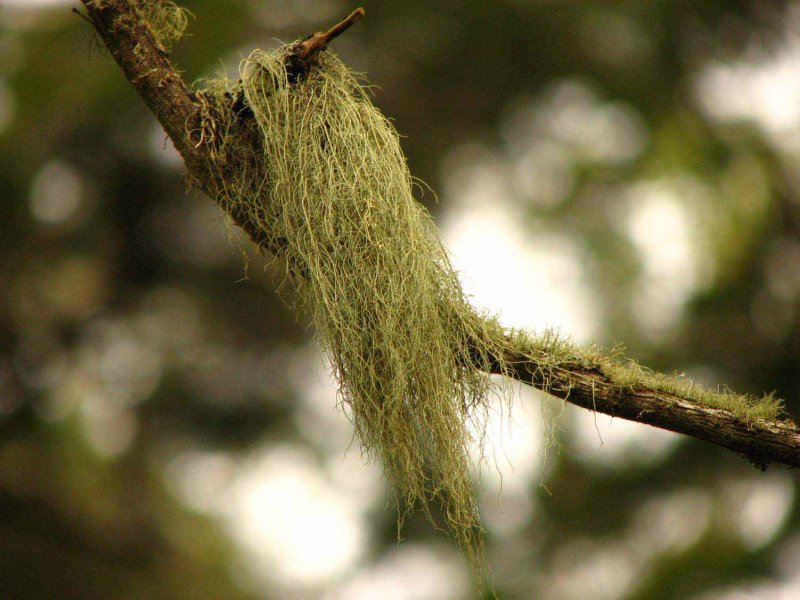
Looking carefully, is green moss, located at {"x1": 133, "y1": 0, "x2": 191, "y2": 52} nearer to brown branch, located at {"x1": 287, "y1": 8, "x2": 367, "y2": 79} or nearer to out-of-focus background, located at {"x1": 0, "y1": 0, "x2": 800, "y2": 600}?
brown branch, located at {"x1": 287, "y1": 8, "x2": 367, "y2": 79}

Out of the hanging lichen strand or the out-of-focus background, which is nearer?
the hanging lichen strand

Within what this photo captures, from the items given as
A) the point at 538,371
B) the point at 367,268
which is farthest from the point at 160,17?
the point at 538,371

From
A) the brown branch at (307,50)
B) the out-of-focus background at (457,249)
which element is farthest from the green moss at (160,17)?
the out-of-focus background at (457,249)

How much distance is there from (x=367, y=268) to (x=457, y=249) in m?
2.10

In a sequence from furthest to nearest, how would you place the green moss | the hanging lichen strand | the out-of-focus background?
the out-of-focus background
the green moss
the hanging lichen strand

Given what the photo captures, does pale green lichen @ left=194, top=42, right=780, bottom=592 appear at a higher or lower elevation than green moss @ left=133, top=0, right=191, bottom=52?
lower

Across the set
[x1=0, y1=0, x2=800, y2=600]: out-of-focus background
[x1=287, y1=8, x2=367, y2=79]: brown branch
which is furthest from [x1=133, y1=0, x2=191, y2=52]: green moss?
[x1=0, y1=0, x2=800, y2=600]: out-of-focus background

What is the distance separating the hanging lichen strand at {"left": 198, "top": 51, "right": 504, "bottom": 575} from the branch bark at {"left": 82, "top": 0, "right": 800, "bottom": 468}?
5 centimetres

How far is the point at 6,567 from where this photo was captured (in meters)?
3.47

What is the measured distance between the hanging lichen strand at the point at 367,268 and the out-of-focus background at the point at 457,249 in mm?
2045

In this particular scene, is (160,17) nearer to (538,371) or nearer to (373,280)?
(373,280)

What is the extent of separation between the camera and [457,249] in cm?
351

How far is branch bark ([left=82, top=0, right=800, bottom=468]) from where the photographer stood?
1484mm

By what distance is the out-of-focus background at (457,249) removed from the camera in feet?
12.0
